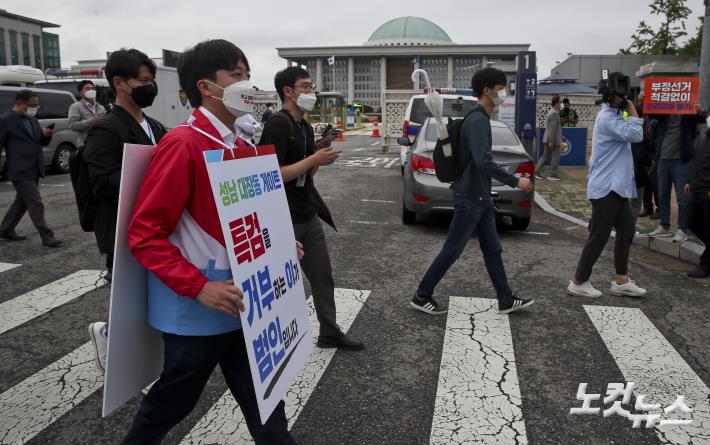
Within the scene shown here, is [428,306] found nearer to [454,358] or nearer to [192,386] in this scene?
[454,358]

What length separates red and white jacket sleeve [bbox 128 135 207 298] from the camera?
1.88m

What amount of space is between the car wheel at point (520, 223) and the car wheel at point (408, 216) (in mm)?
1422

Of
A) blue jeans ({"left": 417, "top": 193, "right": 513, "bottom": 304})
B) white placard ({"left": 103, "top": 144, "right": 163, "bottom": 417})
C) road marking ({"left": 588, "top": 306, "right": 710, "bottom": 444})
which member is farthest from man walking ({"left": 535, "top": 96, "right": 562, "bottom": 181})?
white placard ({"left": 103, "top": 144, "right": 163, "bottom": 417})

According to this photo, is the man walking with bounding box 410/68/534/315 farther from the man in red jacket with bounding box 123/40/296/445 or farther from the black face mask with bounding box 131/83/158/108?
the man in red jacket with bounding box 123/40/296/445

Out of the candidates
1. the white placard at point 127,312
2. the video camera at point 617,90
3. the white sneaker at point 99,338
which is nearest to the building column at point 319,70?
the video camera at point 617,90

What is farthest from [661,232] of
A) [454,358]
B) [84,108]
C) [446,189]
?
[84,108]

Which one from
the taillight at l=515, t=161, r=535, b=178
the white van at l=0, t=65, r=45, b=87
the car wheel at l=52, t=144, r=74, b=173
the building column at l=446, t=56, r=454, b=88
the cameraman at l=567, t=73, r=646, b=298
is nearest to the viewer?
the cameraman at l=567, t=73, r=646, b=298

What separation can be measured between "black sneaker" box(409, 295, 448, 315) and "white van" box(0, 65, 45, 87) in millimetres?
16062

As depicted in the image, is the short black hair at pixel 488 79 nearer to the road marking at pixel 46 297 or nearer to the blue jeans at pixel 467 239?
the blue jeans at pixel 467 239

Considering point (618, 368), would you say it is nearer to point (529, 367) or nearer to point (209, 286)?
point (529, 367)

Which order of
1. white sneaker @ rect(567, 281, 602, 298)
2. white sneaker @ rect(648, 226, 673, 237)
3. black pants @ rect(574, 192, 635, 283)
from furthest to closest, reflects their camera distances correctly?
white sneaker @ rect(648, 226, 673, 237), white sneaker @ rect(567, 281, 602, 298), black pants @ rect(574, 192, 635, 283)

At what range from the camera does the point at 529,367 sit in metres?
3.81

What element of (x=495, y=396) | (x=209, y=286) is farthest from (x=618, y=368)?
(x=209, y=286)

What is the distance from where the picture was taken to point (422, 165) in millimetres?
7930
